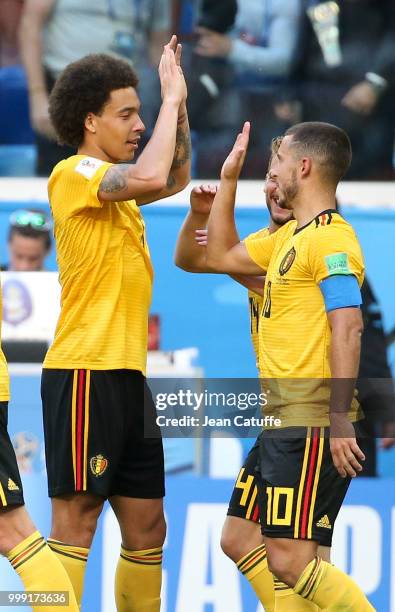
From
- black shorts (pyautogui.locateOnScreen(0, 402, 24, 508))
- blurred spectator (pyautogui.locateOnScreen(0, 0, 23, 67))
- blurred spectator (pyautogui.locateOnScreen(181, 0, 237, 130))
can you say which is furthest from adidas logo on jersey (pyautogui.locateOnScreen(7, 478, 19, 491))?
blurred spectator (pyautogui.locateOnScreen(0, 0, 23, 67))

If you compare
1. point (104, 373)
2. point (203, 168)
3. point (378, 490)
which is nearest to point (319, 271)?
point (104, 373)

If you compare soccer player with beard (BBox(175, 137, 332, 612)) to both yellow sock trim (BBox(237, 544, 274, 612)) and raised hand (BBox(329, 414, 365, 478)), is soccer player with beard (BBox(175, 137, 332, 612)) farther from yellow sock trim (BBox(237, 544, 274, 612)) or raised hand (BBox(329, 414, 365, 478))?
raised hand (BBox(329, 414, 365, 478))

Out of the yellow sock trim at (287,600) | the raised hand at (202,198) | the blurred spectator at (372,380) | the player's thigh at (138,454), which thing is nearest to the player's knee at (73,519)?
the player's thigh at (138,454)

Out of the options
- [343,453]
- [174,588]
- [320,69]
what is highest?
[320,69]

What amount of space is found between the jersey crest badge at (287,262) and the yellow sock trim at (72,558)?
1.16m

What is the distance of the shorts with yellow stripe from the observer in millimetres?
3871

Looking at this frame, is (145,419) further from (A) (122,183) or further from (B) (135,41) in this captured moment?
(B) (135,41)

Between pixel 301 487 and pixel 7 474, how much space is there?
923mm

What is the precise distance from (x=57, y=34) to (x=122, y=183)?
382 cm

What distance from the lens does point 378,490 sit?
5.18 m

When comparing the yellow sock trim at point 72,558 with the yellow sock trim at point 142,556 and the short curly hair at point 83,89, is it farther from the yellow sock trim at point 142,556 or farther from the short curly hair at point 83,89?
the short curly hair at point 83,89

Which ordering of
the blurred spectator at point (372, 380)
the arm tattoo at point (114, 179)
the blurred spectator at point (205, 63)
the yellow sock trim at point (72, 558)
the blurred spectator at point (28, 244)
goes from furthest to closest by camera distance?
the blurred spectator at point (205, 63) < the blurred spectator at point (28, 244) < the blurred spectator at point (372, 380) < the yellow sock trim at point (72, 558) < the arm tattoo at point (114, 179)

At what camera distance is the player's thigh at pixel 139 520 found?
167 inches

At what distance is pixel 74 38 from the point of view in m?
7.54
